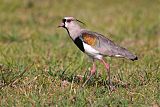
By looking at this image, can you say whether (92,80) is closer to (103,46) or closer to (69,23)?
(103,46)

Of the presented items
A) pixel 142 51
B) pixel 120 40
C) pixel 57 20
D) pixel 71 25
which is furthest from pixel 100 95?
pixel 57 20

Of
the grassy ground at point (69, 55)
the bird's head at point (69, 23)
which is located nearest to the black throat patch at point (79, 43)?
the bird's head at point (69, 23)

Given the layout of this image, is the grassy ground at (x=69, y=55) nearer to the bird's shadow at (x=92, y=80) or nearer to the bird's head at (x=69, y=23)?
the bird's shadow at (x=92, y=80)

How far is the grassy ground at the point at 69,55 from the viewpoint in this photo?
18.9 feet

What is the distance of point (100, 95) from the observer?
5.83 m

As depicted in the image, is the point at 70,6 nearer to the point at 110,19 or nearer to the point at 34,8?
the point at 34,8

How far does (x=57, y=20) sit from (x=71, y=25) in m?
6.29

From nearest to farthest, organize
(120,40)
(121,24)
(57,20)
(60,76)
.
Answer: (60,76), (120,40), (121,24), (57,20)

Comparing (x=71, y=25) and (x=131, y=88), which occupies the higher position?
(x=71, y=25)

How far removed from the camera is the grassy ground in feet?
18.9

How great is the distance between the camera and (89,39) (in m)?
6.07

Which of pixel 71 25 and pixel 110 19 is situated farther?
pixel 110 19

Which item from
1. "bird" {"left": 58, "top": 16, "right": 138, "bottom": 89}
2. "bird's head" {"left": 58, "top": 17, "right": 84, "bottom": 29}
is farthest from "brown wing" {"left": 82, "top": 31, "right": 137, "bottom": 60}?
"bird's head" {"left": 58, "top": 17, "right": 84, "bottom": 29}

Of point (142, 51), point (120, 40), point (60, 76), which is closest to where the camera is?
point (60, 76)
